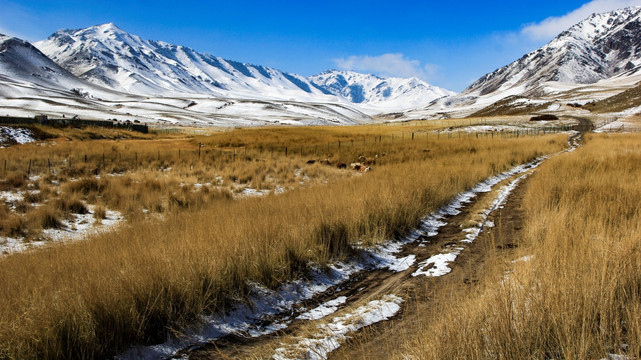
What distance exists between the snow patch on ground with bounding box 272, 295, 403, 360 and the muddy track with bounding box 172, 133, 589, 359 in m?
0.01

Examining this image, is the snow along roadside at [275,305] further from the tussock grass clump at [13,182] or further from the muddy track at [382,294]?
the tussock grass clump at [13,182]

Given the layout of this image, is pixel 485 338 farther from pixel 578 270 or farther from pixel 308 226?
pixel 308 226

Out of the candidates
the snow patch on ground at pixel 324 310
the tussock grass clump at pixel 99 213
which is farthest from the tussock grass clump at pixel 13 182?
the snow patch on ground at pixel 324 310

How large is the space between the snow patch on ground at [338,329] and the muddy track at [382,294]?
12 millimetres

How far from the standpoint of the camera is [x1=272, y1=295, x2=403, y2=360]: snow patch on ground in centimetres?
320

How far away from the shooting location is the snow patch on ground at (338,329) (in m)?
3.20

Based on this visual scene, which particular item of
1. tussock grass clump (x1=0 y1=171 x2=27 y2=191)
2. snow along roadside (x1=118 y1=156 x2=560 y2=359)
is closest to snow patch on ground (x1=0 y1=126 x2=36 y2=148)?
tussock grass clump (x1=0 y1=171 x2=27 y2=191)

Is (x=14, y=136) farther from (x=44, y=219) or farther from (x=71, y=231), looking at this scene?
(x=71, y=231)

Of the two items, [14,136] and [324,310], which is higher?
[14,136]

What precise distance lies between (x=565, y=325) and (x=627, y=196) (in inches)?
251

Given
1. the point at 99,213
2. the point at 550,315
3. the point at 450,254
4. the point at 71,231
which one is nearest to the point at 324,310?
the point at 550,315

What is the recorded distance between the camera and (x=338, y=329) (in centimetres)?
363

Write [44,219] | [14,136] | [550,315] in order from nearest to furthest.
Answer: [550,315] < [44,219] < [14,136]

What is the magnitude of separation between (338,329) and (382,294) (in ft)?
3.56
